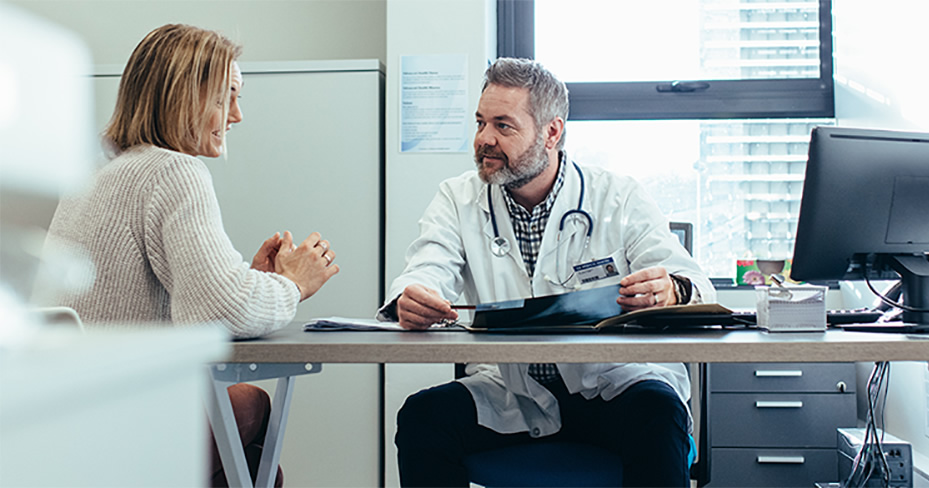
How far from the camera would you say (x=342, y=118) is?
2.59 m

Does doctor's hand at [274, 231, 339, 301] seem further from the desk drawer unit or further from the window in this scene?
the window

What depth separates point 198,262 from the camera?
110 centimetres

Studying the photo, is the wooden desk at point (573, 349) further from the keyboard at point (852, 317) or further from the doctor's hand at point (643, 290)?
the keyboard at point (852, 317)

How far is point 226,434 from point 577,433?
706 millimetres

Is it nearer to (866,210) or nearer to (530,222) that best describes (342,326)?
(530,222)

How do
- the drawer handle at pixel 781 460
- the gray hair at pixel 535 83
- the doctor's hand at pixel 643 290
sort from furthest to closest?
1. the drawer handle at pixel 781 460
2. the gray hair at pixel 535 83
3. the doctor's hand at pixel 643 290

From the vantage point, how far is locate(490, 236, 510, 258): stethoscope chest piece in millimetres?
1713

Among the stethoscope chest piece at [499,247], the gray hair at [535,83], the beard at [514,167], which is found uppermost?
the gray hair at [535,83]

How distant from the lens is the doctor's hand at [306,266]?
131 centimetres

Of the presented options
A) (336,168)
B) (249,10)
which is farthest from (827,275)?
(249,10)

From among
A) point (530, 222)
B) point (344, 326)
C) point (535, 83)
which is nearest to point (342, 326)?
point (344, 326)

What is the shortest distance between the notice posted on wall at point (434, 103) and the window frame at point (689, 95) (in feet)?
1.86

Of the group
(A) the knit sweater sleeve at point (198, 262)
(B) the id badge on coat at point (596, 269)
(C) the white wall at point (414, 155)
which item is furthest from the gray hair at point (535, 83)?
(A) the knit sweater sleeve at point (198, 262)

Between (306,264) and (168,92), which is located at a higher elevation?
(168,92)
